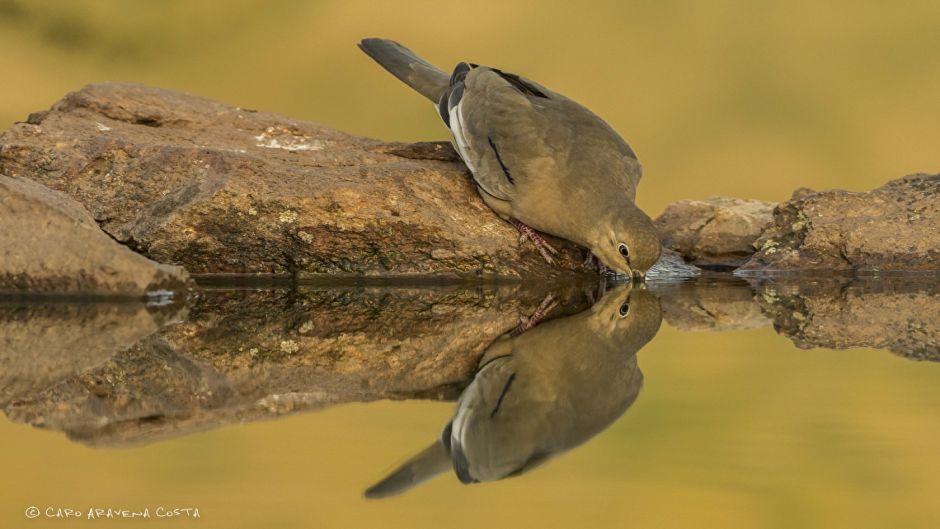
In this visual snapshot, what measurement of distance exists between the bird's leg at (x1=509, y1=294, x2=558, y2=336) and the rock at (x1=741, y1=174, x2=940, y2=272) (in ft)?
7.97

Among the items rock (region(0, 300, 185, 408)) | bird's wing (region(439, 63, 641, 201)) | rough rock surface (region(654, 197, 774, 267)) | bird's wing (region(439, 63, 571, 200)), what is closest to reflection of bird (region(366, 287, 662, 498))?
rock (region(0, 300, 185, 408))

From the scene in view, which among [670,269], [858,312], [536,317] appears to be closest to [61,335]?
[536,317]

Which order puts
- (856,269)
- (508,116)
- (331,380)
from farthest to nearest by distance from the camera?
(856,269) < (508,116) < (331,380)

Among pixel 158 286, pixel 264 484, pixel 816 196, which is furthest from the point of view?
pixel 816 196

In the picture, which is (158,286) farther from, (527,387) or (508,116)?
(527,387)

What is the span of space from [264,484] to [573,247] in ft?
15.5

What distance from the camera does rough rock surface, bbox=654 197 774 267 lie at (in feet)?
25.7

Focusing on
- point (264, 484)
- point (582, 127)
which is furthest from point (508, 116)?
point (264, 484)

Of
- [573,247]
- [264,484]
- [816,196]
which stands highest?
[816,196]

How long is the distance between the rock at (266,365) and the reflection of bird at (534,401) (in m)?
0.14

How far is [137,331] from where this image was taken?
404 cm

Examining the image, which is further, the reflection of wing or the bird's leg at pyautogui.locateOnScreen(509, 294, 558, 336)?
the bird's leg at pyautogui.locateOnScreen(509, 294, 558, 336)

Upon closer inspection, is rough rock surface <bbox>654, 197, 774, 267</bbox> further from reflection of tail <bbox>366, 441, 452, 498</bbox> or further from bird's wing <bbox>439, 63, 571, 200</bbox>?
reflection of tail <bbox>366, 441, 452, 498</bbox>

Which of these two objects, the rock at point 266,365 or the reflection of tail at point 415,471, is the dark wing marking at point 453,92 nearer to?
the rock at point 266,365
